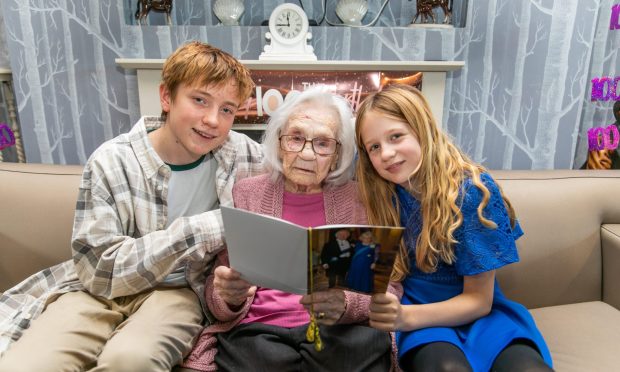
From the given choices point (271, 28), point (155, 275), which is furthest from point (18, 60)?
point (155, 275)

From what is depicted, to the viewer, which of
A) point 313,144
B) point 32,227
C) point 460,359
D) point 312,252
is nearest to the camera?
point 312,252

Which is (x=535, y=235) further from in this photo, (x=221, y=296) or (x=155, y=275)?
(x=155, y=275)

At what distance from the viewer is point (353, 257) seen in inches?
32.1

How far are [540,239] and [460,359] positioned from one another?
2.22 ft

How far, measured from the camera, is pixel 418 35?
2604 millimetres

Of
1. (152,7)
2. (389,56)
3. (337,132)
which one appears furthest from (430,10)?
(337,132)

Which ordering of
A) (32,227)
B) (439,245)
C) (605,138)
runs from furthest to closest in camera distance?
(605,138) → (32,227) → (439,245)

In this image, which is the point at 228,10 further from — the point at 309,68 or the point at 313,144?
the point at 313,144

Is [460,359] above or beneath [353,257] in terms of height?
beneath

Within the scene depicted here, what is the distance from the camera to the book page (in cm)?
80

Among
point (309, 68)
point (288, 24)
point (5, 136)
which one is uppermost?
point (288, 24)

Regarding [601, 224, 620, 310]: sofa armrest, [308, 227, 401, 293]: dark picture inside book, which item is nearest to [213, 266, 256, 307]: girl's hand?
[308, 227, 401, 293]: dark picture inside book

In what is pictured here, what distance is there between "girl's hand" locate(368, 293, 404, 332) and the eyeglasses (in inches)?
16.7

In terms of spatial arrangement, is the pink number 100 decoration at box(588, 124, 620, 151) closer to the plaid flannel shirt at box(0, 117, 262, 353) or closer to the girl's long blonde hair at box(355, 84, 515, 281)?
the girl's long blonde hair at box(355, 84, 515, 281)
